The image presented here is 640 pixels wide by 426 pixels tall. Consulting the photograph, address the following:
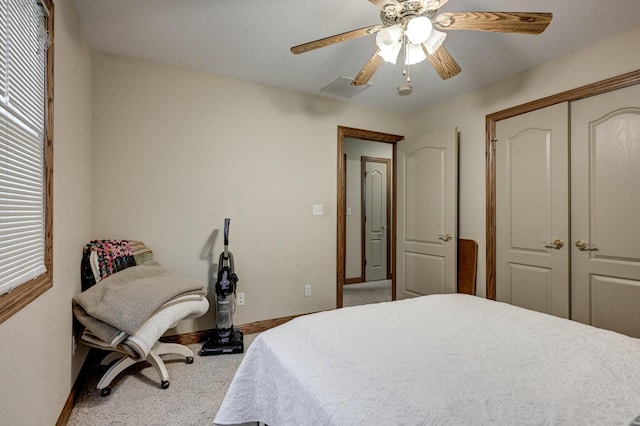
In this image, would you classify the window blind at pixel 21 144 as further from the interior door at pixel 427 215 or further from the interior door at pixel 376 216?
the interior door at pixel 376 216

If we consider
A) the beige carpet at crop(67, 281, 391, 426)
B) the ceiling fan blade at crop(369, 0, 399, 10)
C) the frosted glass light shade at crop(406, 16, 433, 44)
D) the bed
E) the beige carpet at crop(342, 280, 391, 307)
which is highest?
the ceiling fan blade at crop(369, 0, 399, 10)

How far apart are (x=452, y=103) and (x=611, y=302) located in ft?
7.43

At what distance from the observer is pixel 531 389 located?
992mm

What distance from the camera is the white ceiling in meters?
1.97

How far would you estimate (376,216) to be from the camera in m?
5.65

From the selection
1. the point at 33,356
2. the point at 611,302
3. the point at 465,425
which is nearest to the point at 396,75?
the point at 611,302

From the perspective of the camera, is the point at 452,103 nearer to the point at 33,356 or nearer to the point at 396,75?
the point at 396,75

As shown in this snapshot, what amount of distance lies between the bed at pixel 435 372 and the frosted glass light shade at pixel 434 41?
1431 millimetres

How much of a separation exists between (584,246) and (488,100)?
1550 mm

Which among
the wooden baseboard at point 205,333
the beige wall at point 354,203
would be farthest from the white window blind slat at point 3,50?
the beige wall at point 354,203

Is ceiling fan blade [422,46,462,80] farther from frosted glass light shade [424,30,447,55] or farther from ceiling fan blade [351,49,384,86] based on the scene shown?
ceiling fan blade [351,49,384,86]

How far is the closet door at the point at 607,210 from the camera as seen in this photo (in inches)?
87.5

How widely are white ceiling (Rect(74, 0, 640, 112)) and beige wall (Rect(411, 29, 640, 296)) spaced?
0.27ft

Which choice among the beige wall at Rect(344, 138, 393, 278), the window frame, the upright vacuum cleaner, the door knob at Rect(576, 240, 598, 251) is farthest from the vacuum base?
the beige wall at Rect(344, 138, 393, 278)
